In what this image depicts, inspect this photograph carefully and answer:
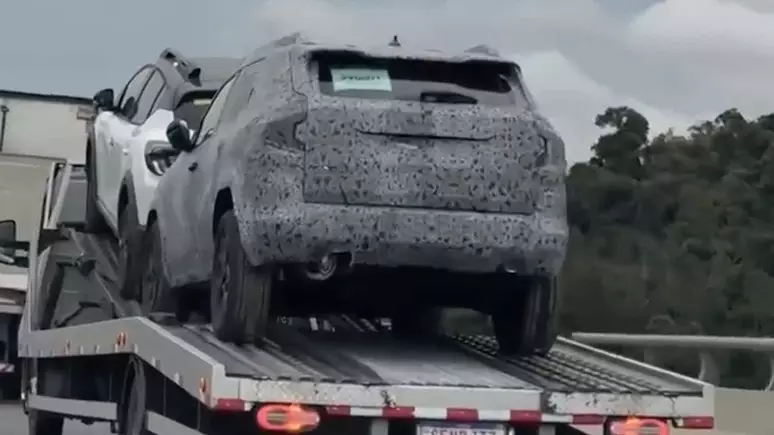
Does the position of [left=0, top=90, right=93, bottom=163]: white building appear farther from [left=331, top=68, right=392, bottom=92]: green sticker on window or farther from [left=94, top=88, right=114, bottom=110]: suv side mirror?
[left=331, top=68, right=392, bottom=92]: green sticker on window

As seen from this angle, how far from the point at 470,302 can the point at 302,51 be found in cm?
173

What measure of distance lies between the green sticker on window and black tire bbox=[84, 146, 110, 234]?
540cm

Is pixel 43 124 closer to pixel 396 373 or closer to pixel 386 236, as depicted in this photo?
pixel 386 236

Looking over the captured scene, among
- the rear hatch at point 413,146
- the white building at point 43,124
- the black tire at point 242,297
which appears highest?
the white building at point 43,124

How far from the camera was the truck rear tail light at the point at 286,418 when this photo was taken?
6.84 metres

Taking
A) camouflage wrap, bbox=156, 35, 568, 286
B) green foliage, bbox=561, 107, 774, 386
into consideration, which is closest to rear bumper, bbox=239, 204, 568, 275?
camouflage wrap, bbox=156, 35, 568, 286

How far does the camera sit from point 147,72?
12.9 metres

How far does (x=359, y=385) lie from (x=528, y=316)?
1.89m

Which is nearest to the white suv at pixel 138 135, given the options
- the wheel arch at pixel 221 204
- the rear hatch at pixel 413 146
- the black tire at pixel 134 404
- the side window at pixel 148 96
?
the side window at pixel 148 96

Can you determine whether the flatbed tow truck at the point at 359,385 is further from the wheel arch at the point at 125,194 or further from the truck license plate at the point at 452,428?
the wheel arch at the point at 125,194

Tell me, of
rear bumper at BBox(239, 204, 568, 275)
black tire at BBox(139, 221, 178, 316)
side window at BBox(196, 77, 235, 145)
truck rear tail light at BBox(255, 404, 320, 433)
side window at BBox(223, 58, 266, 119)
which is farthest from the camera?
black tire at BBox(139, 221, 178, 316)

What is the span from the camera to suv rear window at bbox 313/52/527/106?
8.18 meters

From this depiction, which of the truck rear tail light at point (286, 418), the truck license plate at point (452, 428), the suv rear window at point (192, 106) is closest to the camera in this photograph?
the truck rear tail light at point (286, 418)

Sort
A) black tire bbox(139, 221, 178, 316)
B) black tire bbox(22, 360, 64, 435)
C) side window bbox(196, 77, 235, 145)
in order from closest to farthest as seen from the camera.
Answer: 1. side window bbox(196, 77, 235, 145)
2. black tire bbox(139, 221, 178, 316)
3. black tire bbox(22, 360, 64, 435)
